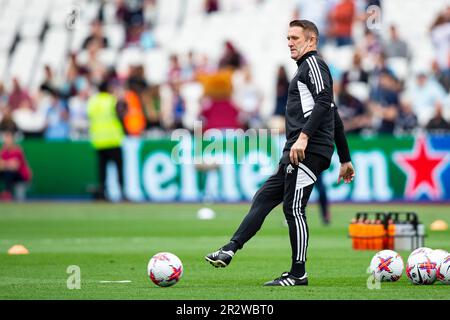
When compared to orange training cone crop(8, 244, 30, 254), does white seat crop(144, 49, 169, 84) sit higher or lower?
higher

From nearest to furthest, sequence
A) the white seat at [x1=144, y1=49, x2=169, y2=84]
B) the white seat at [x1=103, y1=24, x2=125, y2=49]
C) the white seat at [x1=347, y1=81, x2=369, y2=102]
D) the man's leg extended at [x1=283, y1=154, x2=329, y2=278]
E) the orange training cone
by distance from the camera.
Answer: the man's leg extended at [x1=283, y1=154, x2=329, y2=278], the orange training cone, the white seat at [x1=347, y1=81, x2=369, y2=102], the white seat at [x1=144, y1=49, x2=169, y2=84], the white seat at [x1=103, y1=24, x2=125, y2=49]

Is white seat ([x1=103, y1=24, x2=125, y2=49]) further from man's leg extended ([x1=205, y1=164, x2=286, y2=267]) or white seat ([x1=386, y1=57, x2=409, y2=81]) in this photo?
man's leg extended ([x1=205, y1=164, x2=286, y2=267])

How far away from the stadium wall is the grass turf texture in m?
1.08

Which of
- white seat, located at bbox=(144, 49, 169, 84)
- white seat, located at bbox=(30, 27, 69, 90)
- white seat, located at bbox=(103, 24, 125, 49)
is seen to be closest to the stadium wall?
white seat, located at bbox=(144, 49, 169, 84)

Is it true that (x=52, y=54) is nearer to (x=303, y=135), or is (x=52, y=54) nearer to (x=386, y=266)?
(x=386, y=266)

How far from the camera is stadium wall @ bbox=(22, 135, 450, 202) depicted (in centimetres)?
2841

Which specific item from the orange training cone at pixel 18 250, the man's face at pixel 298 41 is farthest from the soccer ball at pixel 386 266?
the orange training cone at pixel 18 250

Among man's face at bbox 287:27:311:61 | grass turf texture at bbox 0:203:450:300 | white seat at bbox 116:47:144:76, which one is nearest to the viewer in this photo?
grass turf texture at bbox 0:203:450:300

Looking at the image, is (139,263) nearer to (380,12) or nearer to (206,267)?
(206,267)

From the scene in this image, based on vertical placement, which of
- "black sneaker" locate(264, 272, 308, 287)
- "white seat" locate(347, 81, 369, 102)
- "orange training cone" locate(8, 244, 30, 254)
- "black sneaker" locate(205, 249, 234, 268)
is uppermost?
"white seat" locate(347, 81, 369, 102)

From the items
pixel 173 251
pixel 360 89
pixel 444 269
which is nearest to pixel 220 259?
pixel 444 269

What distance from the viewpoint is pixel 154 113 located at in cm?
3127

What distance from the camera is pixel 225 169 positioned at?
29250mm

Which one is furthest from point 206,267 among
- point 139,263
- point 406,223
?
point 406,223
